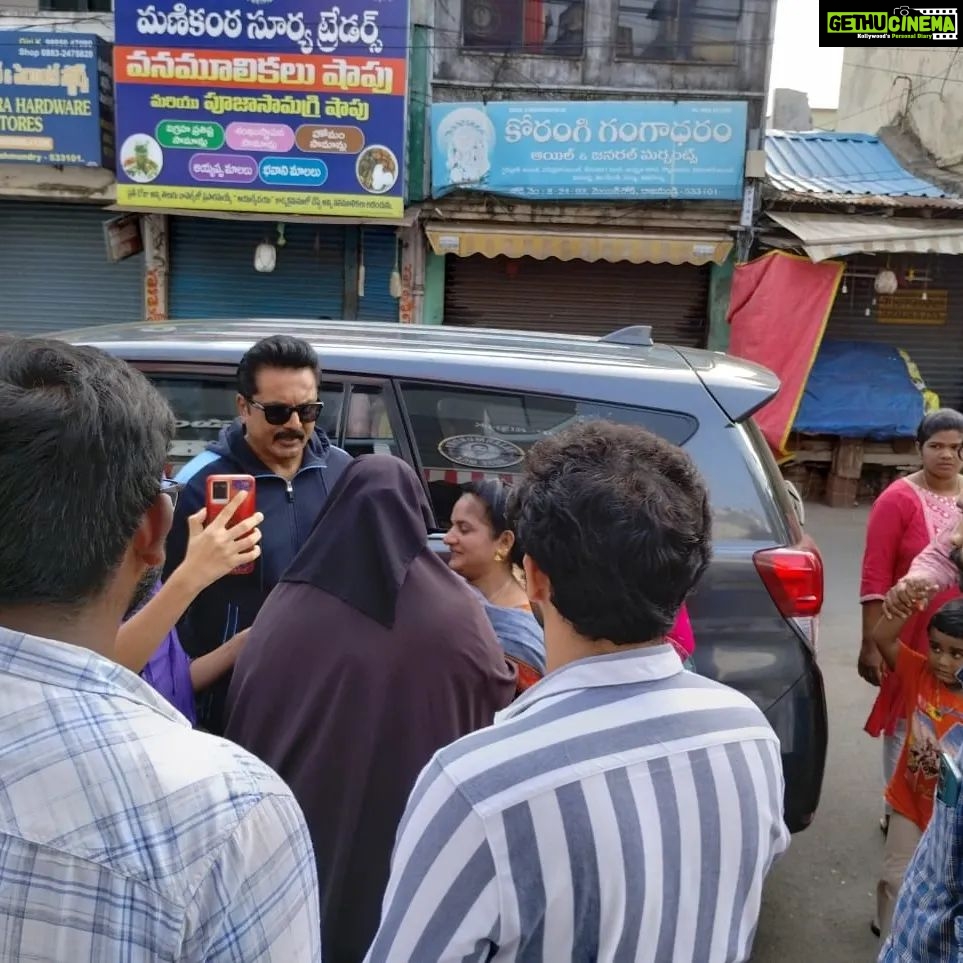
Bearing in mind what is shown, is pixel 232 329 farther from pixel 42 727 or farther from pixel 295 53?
pixel 295 53

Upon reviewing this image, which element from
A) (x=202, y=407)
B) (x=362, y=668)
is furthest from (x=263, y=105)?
(x=362, y=668)

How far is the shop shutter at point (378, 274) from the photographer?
1048 centimetres

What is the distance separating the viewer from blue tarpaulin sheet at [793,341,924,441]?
9.30 meters

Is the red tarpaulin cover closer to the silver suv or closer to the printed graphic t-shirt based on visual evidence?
the silver suv

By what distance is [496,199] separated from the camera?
32.5 feet

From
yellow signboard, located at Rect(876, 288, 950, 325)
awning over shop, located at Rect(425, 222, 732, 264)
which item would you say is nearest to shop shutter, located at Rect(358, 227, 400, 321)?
awning over shop, located at Rect(425, 222, 732, 264)

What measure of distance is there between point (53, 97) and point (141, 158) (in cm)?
111

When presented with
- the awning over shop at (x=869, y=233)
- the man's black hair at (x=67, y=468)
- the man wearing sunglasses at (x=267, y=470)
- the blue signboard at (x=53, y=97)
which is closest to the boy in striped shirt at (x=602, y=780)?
the man's black hair at (x=67, y=468)

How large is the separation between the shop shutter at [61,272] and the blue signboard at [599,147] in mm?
4277

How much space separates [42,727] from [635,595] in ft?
2.35

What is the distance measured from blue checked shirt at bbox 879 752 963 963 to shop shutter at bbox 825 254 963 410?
9.76 metres

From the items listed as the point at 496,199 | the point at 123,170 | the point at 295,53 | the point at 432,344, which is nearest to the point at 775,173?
the point at 496,199

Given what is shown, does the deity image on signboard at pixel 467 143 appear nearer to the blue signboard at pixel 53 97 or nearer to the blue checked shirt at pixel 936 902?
the blue signboard at pixel 53 97

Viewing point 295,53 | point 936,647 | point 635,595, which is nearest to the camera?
point 635,595
